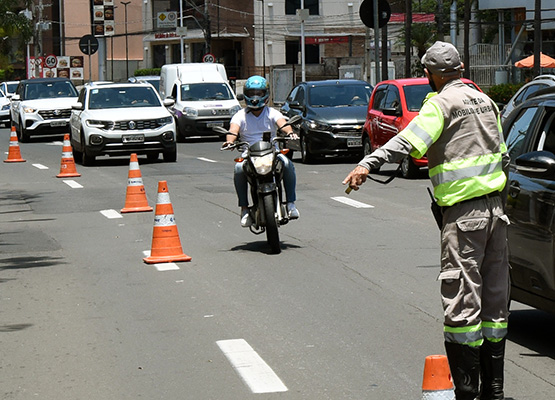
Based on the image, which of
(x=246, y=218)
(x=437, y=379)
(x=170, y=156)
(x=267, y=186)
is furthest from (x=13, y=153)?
(x=437, y=379)

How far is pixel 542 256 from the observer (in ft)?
23.0

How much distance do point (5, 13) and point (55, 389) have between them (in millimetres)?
76577

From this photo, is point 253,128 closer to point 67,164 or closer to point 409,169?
point 409,169

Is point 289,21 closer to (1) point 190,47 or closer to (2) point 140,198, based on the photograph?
(1) point 190,47

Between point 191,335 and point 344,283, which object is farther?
point 344,283

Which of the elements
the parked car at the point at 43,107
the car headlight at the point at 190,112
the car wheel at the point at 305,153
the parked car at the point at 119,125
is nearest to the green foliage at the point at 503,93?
the car headlight at the point at 190,112

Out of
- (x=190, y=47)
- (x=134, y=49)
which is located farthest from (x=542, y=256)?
(x=134, y=49)

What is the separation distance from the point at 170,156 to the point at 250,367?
62.1 ft

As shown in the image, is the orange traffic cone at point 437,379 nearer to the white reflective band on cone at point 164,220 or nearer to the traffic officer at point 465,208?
the traffic officer at point 465,208

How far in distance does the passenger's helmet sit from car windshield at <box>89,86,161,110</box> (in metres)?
13.9

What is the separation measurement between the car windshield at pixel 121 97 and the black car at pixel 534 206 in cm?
1867

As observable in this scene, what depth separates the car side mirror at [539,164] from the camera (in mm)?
6824

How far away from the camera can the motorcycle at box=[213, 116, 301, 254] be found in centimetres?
1147

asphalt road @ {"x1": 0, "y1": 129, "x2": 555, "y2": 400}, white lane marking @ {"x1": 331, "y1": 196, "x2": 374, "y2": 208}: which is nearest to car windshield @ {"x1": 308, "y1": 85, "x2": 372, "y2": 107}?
white lane marking @ {"x1": 331, "y1": 196, "x2": 374, "y2": 208}
